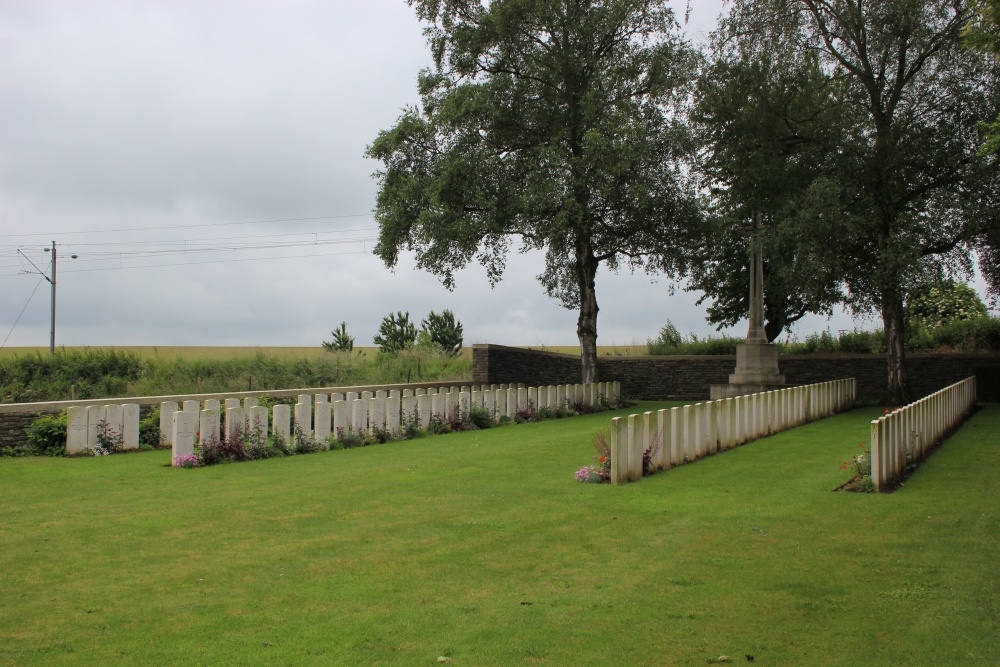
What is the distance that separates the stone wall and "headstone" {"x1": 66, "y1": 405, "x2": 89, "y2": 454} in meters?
13.4

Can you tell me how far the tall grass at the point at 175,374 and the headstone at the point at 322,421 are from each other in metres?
7.71

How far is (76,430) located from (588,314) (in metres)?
16.8

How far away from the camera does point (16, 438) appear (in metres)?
13.2

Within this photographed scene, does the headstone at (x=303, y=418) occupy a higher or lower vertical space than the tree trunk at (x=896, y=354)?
lower

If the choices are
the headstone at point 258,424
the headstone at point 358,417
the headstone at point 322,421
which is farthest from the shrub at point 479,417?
the headstone at point 258,424

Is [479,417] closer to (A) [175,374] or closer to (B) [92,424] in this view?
(B) [92,424]

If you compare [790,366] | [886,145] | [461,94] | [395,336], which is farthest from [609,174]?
[395,336]

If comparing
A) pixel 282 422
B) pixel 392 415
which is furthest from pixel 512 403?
pixel 282 422

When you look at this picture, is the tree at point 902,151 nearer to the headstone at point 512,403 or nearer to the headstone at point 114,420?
the headstone at point 512,403

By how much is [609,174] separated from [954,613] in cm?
1879

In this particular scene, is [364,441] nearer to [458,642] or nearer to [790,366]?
[458,642]

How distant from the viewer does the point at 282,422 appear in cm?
1351

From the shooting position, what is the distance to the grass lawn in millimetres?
4703

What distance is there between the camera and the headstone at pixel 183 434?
1188cm
